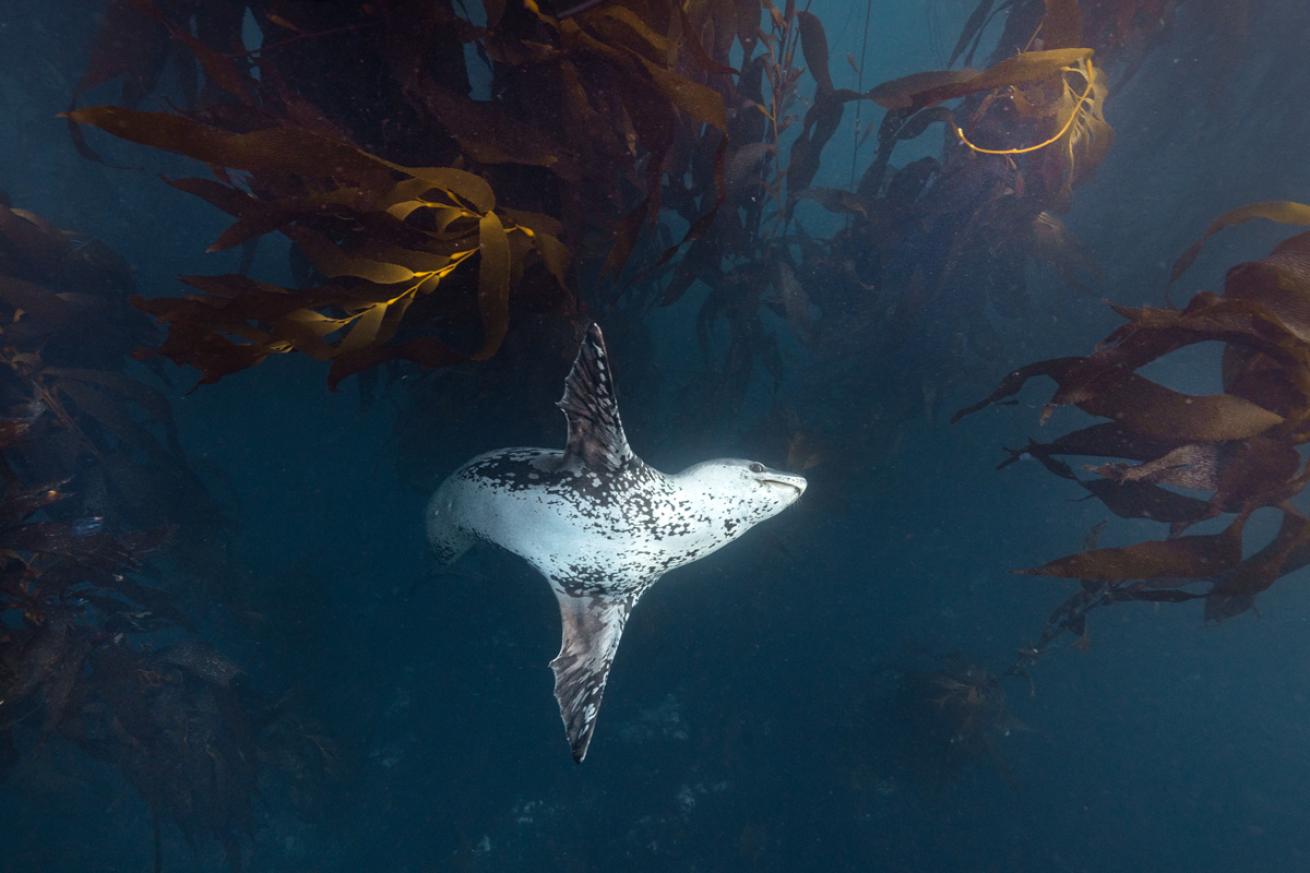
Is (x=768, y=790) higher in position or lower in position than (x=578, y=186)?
lower

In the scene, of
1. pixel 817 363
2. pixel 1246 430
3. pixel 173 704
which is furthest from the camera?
pixel 817 363

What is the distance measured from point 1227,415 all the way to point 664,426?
11.6 feet

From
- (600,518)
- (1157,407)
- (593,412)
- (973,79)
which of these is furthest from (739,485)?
(973,79)

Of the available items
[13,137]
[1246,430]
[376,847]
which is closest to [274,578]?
[376,847]

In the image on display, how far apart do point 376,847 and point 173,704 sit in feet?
7.88

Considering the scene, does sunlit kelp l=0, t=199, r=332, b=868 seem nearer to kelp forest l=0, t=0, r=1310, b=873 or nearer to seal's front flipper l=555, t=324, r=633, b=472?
kelp forest l=0, t=0, r=1310, b=873

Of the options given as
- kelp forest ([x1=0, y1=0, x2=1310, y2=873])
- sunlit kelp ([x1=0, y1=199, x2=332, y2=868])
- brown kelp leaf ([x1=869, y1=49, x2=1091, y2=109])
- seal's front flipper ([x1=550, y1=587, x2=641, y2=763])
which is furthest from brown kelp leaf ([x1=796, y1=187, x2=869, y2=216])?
sunlit kelp ([x1=0, y1=199, x2=332, y2=868])

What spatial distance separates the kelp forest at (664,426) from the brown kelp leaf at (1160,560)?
0.7 inches

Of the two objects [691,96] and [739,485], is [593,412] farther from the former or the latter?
[691,96]

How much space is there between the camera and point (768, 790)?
528 centimetres

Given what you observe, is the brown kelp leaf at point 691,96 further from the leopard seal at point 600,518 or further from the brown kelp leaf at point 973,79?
the brown kelp leaf at point 973,79

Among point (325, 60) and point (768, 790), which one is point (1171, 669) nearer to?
point (768, 790)

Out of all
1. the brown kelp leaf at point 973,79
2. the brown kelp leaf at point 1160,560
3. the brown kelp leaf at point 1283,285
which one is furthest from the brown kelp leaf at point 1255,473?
the brown kelp leaf at point 973,79

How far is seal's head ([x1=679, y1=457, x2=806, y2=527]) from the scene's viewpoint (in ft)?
8.89
